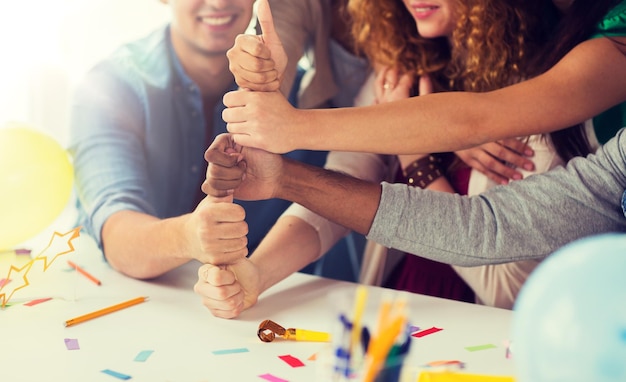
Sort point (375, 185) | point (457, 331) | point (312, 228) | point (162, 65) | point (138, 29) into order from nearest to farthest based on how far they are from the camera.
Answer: point (457, 331)
point (375, 185)
point (312, 228)
point (162, 65)
point (138, 29)

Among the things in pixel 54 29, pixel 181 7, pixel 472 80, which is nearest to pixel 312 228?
pixel 472 80

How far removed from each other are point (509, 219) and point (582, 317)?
558mm

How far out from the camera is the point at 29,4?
6.10 ft

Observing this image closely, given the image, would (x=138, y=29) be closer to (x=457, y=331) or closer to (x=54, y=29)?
(x=54, y=29)

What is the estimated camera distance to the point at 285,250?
119 centimetres

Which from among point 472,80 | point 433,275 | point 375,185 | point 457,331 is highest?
point 472,80

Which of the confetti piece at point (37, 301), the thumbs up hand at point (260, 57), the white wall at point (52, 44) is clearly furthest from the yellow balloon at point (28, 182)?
the white wall at point (52, 44)

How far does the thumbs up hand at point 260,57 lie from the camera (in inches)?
38.7

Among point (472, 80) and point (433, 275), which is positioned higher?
point (472, 80)

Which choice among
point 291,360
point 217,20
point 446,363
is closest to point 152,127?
point 217,20

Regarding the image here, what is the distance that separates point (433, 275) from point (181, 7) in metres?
0.74

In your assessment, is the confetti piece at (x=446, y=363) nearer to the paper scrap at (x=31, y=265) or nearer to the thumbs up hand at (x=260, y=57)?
the thumbs up hand at (x=260, y=57)

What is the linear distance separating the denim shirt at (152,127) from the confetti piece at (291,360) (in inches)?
22.3

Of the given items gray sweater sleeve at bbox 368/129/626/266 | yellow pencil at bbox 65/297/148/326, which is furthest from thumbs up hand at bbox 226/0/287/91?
yellow pencil at bbox 65/297/148/326
